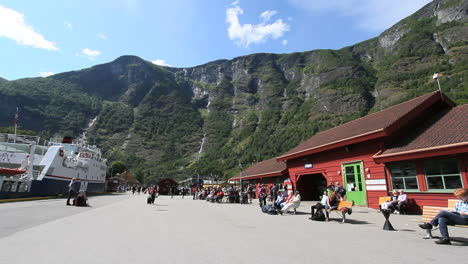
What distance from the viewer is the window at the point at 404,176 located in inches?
444

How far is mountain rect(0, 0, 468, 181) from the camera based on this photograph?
10338 cm

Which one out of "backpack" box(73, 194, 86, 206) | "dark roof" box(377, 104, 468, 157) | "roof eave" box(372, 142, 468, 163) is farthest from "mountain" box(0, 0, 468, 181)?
"backpack" box(73, 194, 86, 206)

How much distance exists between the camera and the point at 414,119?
1333 centimetres

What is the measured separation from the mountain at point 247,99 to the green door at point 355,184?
212 feet

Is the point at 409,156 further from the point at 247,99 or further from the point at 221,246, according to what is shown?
the point at 247,99

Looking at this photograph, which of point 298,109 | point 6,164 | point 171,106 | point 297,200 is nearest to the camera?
point 297,200

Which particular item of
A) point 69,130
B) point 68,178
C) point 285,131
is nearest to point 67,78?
point 69,130

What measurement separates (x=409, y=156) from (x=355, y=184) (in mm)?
4185

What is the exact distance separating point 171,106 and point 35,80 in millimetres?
91628

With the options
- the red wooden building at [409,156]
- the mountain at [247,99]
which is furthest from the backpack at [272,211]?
the mountain at [247,99]

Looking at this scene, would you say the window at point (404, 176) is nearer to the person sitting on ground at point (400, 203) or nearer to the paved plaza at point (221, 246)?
the person sitting on ground at point (400, 203)

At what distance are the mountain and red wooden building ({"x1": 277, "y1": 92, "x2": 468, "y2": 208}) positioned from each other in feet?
209

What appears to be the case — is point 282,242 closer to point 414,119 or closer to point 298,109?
point 414,119

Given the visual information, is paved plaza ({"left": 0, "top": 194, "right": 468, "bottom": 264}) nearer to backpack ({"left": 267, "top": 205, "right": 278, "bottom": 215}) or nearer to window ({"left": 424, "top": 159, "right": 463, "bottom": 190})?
window ({"left": 424, "top": 159, "right": 463, "bottom": 190})
